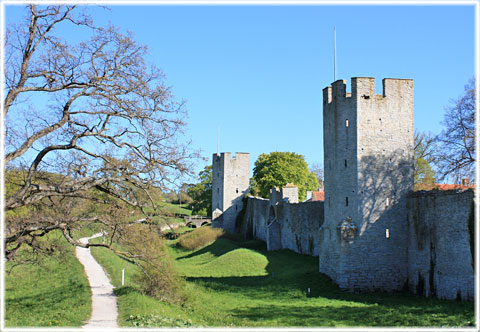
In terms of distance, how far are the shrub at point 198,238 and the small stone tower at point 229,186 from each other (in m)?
8.06

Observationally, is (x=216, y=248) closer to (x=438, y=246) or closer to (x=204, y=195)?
(x=438, y=246)

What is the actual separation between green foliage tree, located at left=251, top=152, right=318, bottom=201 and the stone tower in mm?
32823

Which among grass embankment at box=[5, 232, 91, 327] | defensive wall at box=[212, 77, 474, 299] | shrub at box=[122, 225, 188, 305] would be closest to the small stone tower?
grass embankment at box=[5, 232, 91, 327]

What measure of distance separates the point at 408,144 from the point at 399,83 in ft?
8.64

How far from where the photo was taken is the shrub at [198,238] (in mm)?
44188

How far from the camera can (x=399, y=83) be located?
23078 millimetres

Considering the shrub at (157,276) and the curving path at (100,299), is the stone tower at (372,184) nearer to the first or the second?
the shrub at (157,276)

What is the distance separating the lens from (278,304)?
65.6ft

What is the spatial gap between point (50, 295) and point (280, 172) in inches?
1544

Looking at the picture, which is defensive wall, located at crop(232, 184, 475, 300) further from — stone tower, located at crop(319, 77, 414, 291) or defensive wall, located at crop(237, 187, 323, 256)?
defensive wall, located at crop(237, 187, 323, 256)

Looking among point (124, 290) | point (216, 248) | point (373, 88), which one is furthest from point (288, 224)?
point (124, 290)

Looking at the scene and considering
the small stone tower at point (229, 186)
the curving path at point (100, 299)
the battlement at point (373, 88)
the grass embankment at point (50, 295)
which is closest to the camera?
the curving path at point (100, 299)

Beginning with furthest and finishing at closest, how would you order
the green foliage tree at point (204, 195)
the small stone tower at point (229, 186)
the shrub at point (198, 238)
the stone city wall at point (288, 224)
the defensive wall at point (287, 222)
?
the green foliage tree at point (204, 195) < the small stone tower at point (229, 186) < the shrub at point (198, 238) < the defensive wall at point (287, 222) < the stone city wall at point (288, 224)

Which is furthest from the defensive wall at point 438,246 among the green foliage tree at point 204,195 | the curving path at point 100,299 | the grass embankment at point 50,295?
the green foliage tree at point 204,195
